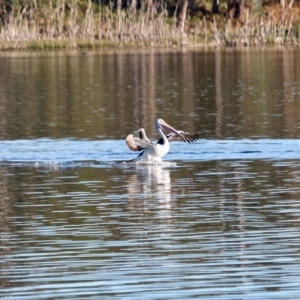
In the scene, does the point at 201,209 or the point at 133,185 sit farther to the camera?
the point at 133,185

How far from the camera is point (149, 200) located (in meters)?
17.3

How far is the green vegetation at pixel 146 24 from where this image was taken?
242 feet

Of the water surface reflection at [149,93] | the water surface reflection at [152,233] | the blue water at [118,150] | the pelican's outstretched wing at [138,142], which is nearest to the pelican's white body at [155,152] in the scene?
the pelican's outstretched wing at [138,142]

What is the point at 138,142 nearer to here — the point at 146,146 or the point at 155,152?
the point at 146,146

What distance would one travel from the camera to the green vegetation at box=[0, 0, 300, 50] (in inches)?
2908

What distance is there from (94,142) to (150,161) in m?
4.06

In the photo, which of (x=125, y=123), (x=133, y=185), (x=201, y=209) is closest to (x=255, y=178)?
(x=133, y=185)

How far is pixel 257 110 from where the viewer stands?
33.8 metres

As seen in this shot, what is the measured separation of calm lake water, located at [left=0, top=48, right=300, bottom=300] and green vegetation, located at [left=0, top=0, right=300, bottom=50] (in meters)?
33.5

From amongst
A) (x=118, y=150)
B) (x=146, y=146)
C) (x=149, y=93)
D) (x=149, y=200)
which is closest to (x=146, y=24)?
(x=149, y=93)

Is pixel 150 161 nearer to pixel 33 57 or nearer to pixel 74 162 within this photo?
pixel 74 162

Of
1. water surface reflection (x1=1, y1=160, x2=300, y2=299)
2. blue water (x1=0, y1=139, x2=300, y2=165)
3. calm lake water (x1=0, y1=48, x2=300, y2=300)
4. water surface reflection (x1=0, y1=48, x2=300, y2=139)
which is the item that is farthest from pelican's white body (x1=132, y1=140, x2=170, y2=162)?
water surface reflection (x1=0, y1=48, x2=300, y2=139)

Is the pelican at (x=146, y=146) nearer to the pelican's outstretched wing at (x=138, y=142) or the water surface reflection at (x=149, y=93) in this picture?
the pelican's outstretched wing at (x=138, y=142)

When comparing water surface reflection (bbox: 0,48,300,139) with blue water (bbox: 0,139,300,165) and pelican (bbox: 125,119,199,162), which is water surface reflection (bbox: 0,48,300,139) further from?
pelican (bbox: 125,119,199,162)
